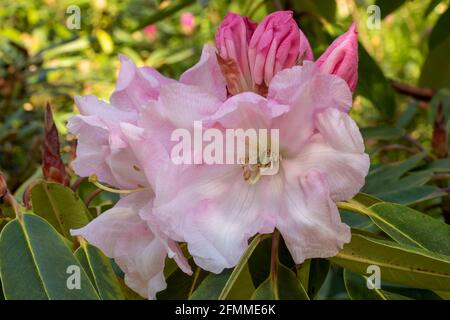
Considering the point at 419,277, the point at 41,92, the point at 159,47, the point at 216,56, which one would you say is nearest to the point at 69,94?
the point at 41,92

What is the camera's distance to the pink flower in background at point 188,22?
363cm

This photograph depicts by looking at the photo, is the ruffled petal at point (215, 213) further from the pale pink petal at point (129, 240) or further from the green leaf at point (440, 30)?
the green leaf at point (440, 30)

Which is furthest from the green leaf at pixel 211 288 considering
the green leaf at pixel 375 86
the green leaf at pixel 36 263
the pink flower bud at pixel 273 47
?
the green leaf at pixel 375 86

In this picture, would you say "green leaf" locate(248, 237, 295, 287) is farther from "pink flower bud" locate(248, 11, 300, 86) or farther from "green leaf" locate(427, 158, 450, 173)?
"green leaf" locate(427, 158, 450, 173)

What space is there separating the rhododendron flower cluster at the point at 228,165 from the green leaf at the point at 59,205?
0.32ft

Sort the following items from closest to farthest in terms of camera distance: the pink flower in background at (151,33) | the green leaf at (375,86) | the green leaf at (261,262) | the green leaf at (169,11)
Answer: the green leaf at (261,262)
the green leaf at (375,86)
the green leaf at (169,11)
the pink flower in background at (151,33)

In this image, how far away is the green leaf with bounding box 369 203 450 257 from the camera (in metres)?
0.76

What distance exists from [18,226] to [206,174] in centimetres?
22

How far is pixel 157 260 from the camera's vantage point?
72 cm

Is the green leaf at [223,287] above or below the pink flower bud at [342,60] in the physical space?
below

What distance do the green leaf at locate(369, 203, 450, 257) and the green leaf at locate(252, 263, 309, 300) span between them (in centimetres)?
11

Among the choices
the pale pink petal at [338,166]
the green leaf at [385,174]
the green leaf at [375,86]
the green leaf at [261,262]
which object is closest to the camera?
the pale pink petal at [338,166]
